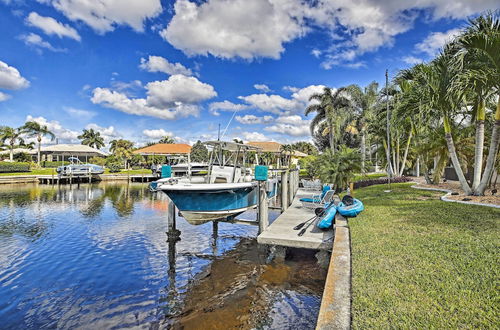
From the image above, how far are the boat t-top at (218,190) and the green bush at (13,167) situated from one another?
40.0 meters

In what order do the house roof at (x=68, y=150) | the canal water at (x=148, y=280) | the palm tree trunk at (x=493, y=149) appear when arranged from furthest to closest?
the house roof at (x=68, y=150) < the palm tree trunk at (x=493, y=149) < the canal water at (x=148, y=280)

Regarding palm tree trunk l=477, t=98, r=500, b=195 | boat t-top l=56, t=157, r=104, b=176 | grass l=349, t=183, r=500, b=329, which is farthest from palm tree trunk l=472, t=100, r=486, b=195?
boat t-top l=56, t=157, r=104, b=176

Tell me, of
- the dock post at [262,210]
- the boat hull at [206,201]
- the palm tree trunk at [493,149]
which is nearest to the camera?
the boat hull at [206,201]

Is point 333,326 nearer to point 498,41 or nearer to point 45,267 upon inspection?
point 45,267

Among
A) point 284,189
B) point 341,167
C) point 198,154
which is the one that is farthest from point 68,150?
point 284,189

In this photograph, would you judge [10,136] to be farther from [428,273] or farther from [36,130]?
[428,273]

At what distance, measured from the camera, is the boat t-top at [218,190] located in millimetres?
8914

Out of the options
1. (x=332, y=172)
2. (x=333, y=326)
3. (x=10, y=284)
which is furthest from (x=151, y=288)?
(x=332, y=172)

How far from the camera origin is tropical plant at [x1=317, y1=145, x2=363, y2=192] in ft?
57.1

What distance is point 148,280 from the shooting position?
764 cm

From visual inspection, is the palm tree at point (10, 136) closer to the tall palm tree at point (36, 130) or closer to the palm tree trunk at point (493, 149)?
the tall palm tree at point (36, 130)

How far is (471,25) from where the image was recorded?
402 inches

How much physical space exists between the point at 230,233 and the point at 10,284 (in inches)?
294

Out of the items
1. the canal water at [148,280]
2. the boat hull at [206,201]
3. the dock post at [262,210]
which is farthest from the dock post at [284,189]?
the boat hull at [206,201]
